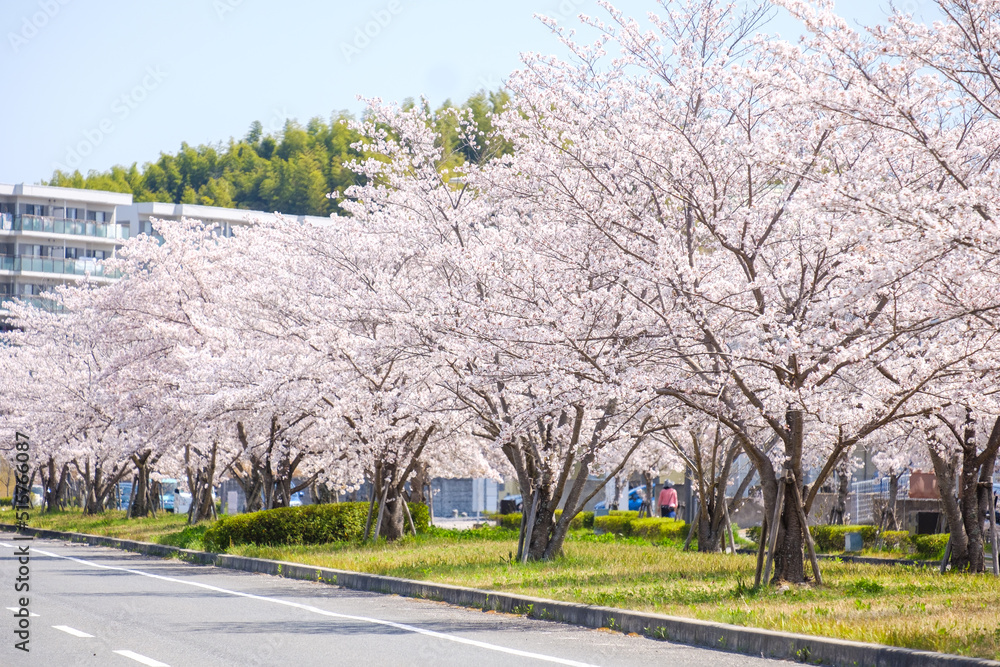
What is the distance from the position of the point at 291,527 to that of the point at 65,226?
67884 millimetres

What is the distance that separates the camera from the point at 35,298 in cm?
8075

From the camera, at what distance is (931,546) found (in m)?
21.6

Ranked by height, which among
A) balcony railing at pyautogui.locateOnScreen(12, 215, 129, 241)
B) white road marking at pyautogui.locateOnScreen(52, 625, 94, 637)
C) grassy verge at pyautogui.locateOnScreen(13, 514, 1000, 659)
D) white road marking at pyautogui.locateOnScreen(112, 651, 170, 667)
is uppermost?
balcony railing at pyautogui.locateOnScreen(12, 215, 129, 241)

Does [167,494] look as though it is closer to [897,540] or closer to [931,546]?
[897,540]

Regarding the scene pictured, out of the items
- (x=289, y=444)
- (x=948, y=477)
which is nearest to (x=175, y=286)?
(x=289, y=444)

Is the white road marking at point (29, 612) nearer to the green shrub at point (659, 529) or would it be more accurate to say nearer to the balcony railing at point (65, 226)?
the green shrub at point (659, 529)

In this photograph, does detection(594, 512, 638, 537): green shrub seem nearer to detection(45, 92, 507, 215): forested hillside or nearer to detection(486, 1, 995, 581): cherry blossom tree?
detection(486, 1, 995, 581): cherry blossom tree

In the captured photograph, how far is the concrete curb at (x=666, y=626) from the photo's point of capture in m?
8.05

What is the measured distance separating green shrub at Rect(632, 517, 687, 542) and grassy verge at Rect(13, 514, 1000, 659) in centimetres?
323

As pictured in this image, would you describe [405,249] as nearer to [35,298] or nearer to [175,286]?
[175,286]

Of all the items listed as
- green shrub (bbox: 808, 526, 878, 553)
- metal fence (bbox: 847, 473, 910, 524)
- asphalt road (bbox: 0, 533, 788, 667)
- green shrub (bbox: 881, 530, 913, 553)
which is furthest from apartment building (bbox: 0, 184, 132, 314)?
asphalt road (bbox: 0, 533, 788, 667)

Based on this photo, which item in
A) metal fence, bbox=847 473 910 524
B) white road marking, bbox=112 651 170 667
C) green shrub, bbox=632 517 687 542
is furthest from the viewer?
metal fence, bbox=847 473 910 524

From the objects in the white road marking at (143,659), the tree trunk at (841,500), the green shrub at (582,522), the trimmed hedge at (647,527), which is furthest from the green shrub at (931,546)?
the white road marking at (143,659)

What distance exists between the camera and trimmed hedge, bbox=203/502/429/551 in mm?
22562
